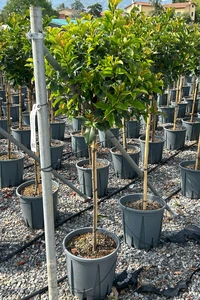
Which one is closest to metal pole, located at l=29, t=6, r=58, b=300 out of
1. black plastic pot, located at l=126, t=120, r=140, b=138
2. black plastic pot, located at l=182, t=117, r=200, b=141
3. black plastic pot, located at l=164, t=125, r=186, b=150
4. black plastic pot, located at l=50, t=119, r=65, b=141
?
black plastic pot, located at l=164, t=125, r=186, b=150

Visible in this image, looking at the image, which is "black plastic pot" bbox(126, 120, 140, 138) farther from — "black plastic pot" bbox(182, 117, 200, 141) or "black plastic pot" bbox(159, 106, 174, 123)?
"black plastic pot" bbox(159, 106, 174, 123)

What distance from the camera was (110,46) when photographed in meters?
2.38

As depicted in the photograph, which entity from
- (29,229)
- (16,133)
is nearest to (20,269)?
(29,229)

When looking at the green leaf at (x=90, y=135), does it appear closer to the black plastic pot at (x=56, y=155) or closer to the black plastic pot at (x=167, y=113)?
the black plastic pot at (x=56, y=155)

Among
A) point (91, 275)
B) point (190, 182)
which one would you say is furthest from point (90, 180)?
point (91, 275)

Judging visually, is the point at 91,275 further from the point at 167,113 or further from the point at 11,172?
the point at 167,113

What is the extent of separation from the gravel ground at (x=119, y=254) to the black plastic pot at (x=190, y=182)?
84 mm

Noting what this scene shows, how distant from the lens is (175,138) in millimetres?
6621

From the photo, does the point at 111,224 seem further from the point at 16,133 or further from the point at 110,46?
the point at 16,133

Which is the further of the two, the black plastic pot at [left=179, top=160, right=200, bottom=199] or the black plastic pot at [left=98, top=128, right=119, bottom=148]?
the black plastic pot at [left=98, top=128, right=119, bottom=148]

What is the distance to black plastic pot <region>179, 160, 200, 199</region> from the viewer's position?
4.53 m

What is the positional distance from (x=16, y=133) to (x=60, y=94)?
4.14m

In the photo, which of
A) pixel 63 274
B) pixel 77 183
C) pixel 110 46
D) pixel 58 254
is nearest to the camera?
pixel 110 46

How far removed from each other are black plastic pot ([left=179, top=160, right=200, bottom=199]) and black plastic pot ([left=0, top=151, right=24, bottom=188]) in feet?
7.99
